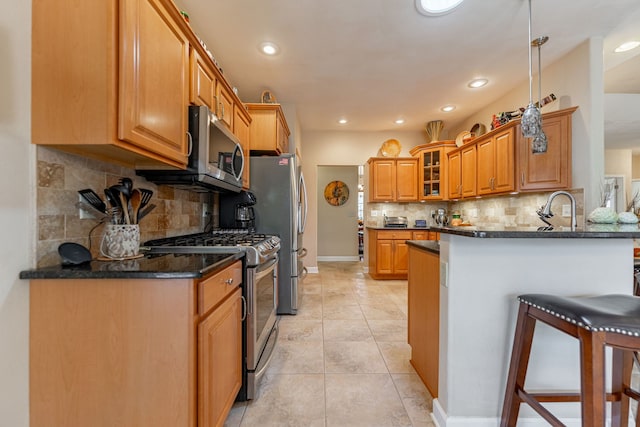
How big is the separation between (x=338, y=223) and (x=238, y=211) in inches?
166

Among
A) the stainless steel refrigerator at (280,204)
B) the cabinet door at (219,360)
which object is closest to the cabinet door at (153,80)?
the cabinet door at (219,360)

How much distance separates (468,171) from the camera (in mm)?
3750

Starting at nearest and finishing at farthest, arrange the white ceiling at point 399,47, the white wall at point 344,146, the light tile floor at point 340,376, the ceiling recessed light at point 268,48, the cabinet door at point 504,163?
the light tile floor at point 340,376
the white ceiling at point 399,47
the ceiling recessed light at point 268,48
the cabinet door at point 504,163
the white wall at point 344,146

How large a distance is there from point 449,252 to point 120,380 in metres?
1.46

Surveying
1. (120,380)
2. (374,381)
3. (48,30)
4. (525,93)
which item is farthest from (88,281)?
(525,93)

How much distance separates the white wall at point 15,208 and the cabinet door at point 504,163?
12.4ft

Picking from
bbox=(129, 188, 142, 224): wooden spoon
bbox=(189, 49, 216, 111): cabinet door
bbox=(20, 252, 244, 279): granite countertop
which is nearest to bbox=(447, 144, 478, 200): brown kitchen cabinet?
bbox=(189, 49, 216, 111): cabinet door

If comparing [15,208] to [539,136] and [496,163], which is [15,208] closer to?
[539,136]

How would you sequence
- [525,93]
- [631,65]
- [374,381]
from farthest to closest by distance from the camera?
[525,93]
[631,65]
[374,381]

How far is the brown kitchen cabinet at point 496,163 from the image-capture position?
2.93 m

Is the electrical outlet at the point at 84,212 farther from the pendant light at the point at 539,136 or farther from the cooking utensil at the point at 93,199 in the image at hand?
the pendant light at the point at 539,136

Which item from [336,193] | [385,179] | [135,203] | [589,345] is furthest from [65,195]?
[336,193]

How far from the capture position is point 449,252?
50.3 inches

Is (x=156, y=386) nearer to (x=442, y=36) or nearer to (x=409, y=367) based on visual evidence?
(x=409, y=367)
